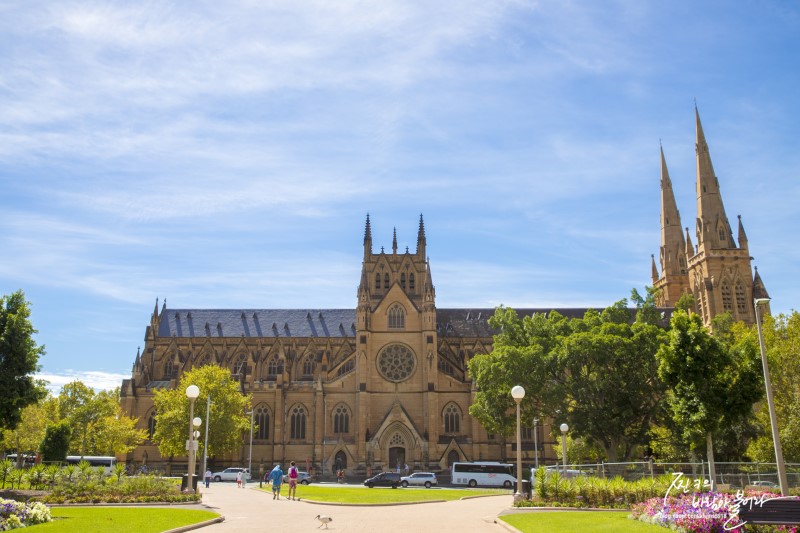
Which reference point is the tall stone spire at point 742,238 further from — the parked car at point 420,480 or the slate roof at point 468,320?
the parked car at point 420,480

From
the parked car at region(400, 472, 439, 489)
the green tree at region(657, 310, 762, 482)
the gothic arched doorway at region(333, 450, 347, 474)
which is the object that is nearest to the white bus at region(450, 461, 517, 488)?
the parked car at region(400, 472, 439, 489)

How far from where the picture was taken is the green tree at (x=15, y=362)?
37.0 m

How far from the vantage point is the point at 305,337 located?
84.8 m

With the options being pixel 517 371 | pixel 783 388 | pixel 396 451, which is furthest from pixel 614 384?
pixel 396 451

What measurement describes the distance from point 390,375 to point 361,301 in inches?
343

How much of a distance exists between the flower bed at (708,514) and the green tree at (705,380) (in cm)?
1267

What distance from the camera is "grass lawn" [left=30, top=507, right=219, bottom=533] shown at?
757 inches

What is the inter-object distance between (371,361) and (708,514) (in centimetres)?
5648

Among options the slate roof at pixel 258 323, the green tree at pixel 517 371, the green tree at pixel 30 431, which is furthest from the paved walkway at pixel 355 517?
the green tree at pixel 30 431

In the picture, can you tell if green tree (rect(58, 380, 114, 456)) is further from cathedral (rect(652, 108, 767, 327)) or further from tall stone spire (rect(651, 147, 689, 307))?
tall stone spire (rect(651, 147, 689, 307))

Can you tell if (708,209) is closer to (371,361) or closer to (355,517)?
(371,361)

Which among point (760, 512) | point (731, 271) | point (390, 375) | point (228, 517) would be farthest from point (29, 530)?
point (731, 271)

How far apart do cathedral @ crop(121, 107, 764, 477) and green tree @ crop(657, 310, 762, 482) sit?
108 ft

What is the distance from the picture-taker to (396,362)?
73.6 meters
